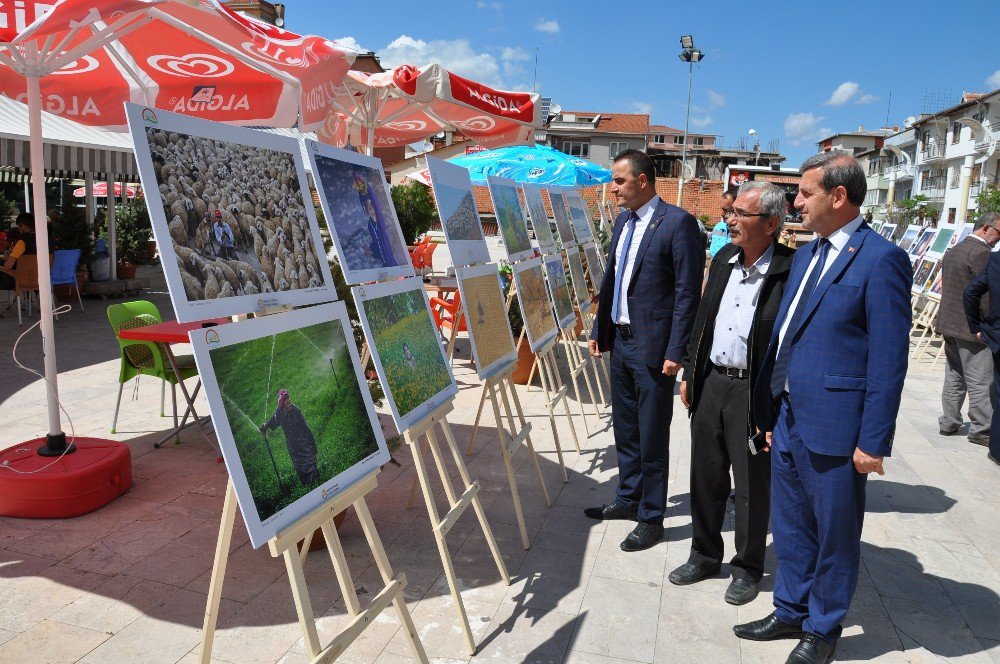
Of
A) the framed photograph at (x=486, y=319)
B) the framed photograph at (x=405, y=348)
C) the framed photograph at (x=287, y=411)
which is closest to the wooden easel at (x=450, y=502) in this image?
the framed photograph at (x=405, y=348)

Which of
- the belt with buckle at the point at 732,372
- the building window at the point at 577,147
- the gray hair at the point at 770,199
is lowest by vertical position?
the belt with buckle at the point at 732,372

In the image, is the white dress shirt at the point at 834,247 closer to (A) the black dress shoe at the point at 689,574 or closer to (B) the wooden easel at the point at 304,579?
(A) the black dress shoe at the point at 689,574

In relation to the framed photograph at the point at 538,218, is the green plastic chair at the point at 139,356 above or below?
below

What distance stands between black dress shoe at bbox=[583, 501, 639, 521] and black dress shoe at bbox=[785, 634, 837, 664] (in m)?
1.50

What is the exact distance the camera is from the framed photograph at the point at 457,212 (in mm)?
4082

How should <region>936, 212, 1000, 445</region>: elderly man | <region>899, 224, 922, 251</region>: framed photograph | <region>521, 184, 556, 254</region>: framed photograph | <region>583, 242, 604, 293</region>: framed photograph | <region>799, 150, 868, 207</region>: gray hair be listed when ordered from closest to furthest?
1. <region>799, 150, 868, 207</region>: gray hair
2. <region>521, 184, 556, 254</region>: framed photograph
3. <region>936, 212, 1000, 445</region>: elderly man
4. <region>583, 242, 604, 293</region>: framed photograph
5. <region>899, 224, 922, 251</region>: framed photograph

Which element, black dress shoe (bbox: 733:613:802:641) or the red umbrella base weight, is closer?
black dress shoe (bbox: 733:613:802:641)

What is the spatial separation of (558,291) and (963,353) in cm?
371

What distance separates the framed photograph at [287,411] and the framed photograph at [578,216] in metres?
5.51

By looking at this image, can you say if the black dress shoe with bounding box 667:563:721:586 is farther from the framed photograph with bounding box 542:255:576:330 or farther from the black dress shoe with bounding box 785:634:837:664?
→ the framed photograph with bounding box 542:255:576:330

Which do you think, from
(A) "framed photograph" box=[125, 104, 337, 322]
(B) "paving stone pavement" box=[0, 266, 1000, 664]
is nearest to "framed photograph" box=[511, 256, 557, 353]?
(B) "paving stone pavement" box=[0, 266, 1000, 664]

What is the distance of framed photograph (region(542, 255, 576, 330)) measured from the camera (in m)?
5.84

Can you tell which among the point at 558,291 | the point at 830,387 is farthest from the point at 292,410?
the point at 558,291

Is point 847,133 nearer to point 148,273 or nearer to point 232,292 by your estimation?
point 148,273
